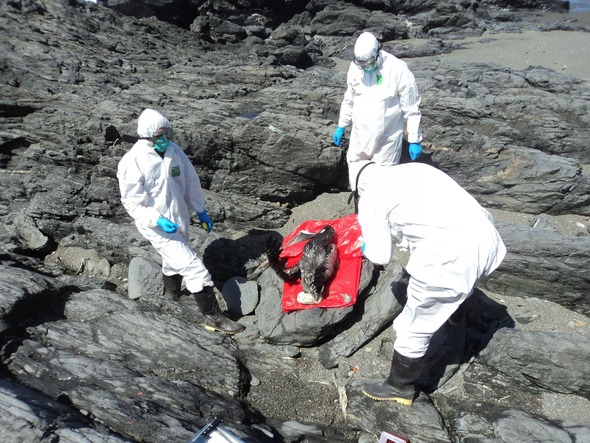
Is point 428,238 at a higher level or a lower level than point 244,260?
higher

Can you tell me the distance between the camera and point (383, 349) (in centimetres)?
461

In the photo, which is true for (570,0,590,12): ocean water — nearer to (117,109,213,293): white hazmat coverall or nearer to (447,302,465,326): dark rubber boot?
(447,302,465,326): dark rubber boot

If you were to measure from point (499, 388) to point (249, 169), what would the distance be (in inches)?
164

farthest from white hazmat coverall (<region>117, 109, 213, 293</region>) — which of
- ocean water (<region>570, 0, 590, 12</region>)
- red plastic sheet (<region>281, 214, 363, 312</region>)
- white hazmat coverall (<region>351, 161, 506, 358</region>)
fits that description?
ocean water (<region>570, 0, 590, 12</region>)

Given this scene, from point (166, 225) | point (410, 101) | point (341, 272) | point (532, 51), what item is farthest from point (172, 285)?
point (532, 51)

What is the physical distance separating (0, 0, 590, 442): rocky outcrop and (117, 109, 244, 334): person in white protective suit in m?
0.33

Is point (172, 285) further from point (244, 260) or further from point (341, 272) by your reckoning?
point (341, 272)

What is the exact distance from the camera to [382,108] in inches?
205

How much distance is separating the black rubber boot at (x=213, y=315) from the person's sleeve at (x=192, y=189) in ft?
3.14

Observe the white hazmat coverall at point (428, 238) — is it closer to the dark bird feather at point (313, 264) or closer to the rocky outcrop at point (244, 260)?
the rocky outcrop at point (244, 260)

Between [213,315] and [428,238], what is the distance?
2.52m

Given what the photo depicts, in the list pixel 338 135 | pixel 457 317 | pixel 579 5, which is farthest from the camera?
pixel 579 5

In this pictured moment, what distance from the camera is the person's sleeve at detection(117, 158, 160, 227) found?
4449 millimetres

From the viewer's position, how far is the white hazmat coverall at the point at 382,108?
5.12 meters
